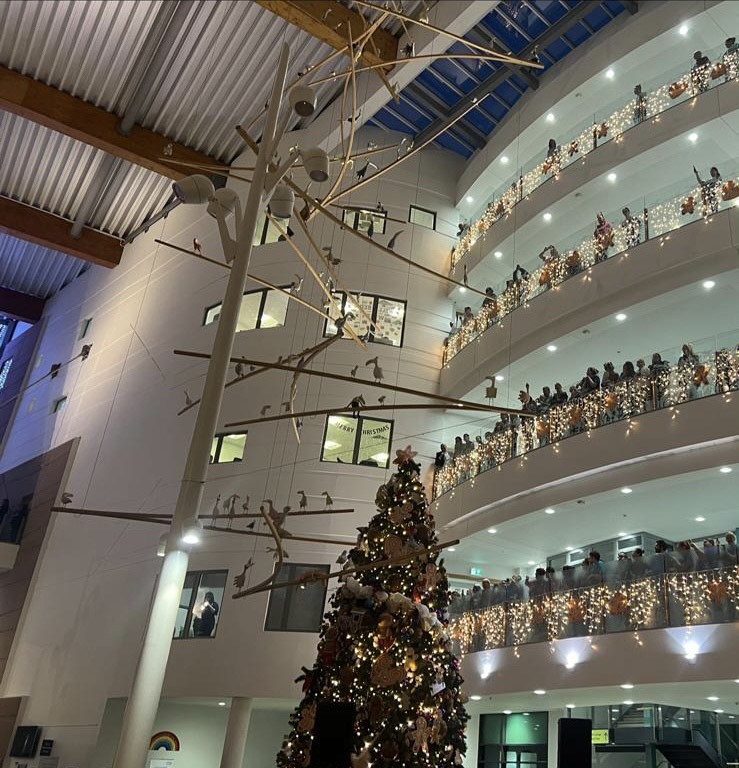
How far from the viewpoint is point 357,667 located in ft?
24.6

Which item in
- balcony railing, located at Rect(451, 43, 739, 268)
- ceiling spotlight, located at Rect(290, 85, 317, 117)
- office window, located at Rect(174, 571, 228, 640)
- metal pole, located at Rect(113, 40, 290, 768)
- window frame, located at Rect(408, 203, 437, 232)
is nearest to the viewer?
metal pole, located at Rect(113, 40, 290, 768)

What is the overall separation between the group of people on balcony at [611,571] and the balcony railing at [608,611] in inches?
3.1

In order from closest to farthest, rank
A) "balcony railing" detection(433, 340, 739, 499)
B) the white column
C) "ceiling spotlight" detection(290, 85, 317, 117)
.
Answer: "ceiling spotlight" detection(290, 85, 317, 117), "balcony railing" detection(433, 340, 739, 499), the white column

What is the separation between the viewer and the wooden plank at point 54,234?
1061 inches

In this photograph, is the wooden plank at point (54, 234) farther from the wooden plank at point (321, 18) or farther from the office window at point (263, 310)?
the wooden plank at point (321, 18)

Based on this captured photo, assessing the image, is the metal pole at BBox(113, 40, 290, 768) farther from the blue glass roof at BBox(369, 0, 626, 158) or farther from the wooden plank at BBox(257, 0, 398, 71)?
the blue glass roof at BBox(369, 0, 626, 158)

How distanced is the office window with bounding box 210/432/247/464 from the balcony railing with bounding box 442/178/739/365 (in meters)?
6.40

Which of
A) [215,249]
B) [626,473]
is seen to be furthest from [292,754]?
[215,249]

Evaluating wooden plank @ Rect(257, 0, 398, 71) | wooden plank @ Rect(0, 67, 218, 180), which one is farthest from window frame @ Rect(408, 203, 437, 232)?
wooden plank @ Rect(0, 67, 218, 180)

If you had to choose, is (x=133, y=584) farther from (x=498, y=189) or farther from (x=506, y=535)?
(x=498, y=189)

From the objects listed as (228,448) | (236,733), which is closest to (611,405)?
(228,448)

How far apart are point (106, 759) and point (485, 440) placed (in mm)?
12092

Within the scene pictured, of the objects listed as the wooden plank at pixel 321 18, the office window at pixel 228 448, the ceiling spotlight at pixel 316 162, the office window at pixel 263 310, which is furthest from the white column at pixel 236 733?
the wooden plank at pixel 321 18

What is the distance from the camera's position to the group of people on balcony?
10820mm
